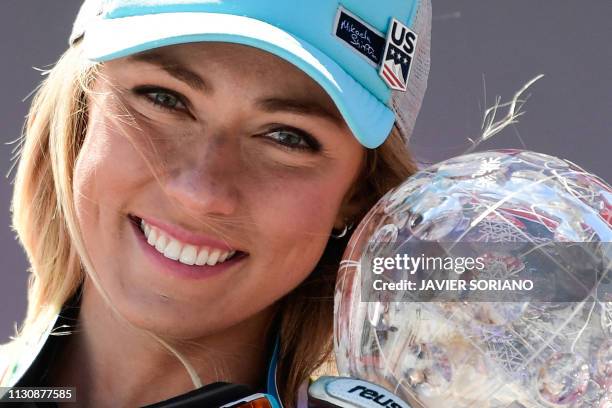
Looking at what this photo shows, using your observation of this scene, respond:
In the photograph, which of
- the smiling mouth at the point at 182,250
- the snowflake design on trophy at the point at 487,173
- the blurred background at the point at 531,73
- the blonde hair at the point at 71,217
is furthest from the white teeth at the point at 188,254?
the blurred background at the point at 531,73

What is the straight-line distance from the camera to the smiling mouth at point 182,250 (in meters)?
1.23

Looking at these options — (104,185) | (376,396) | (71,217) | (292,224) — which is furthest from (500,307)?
(71,217)

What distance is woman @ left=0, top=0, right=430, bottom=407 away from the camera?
118cm

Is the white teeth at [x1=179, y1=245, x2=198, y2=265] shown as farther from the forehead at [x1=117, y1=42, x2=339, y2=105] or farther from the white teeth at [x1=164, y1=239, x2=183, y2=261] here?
the forehead at [x1=117, y1=42, x2=339, y2=105]

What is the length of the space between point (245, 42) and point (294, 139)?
0.17m

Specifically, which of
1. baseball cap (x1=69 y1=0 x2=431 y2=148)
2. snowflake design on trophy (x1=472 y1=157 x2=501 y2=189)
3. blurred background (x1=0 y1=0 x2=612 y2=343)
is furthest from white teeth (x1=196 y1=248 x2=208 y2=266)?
blurred background (x1=0 y1=0 x2=612 y2=343)

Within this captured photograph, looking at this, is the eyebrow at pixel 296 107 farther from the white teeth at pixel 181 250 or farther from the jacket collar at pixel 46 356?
the jacket collar at pixel 46 356

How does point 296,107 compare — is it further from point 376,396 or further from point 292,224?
point 376,396

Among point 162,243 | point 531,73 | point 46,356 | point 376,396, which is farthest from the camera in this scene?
point 531,73

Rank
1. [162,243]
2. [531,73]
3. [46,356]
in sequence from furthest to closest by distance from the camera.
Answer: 1. [531,73]
2. [46,356]
3. [162,243]

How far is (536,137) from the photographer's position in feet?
7.00

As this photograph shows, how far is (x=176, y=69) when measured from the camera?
1194 mm

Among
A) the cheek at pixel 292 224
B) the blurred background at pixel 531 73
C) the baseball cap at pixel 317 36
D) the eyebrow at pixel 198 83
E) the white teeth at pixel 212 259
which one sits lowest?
the white teeth at pixel 212 259

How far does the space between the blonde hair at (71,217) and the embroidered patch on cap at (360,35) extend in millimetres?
143
